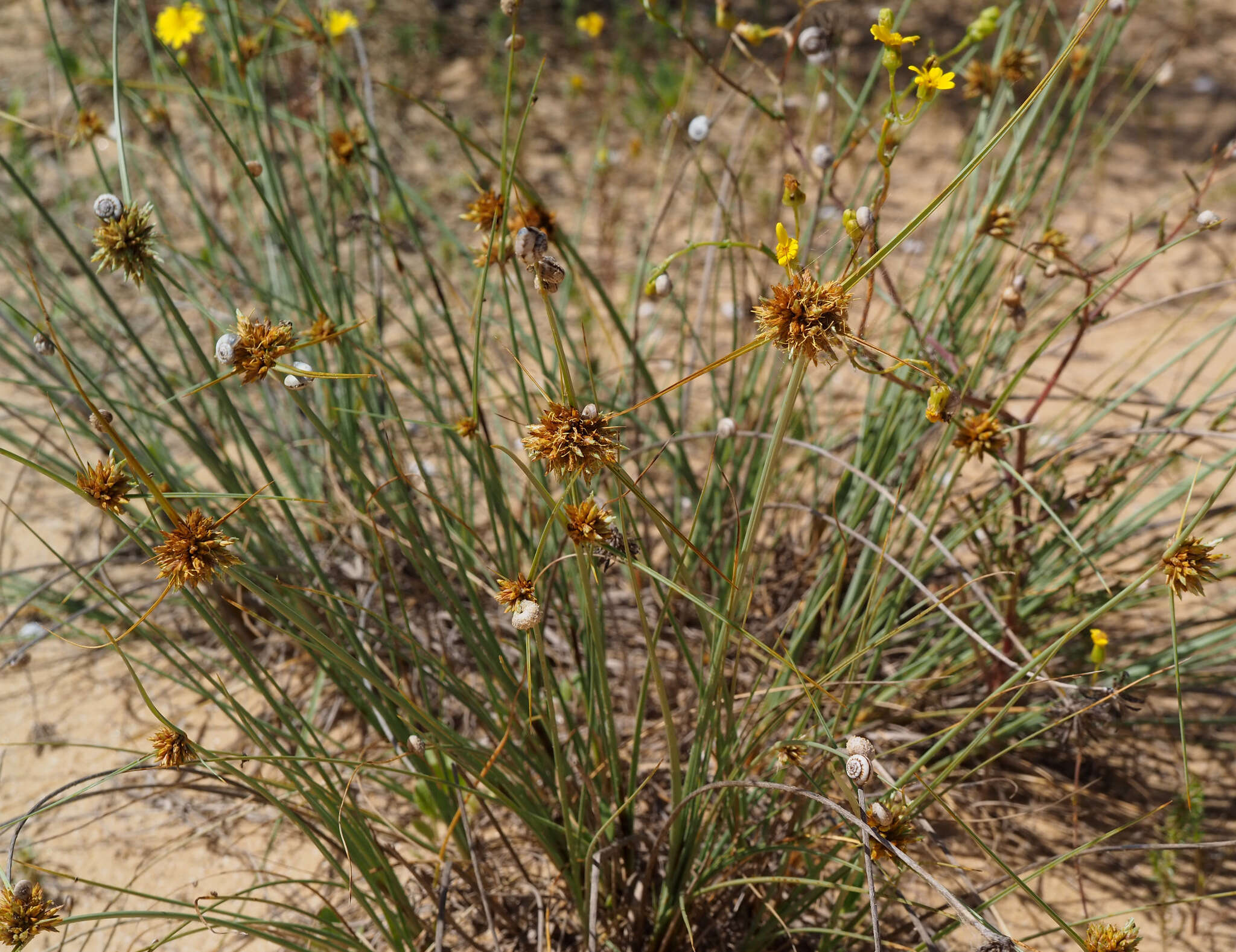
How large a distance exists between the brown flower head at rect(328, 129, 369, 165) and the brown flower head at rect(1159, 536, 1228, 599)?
1.12 metres

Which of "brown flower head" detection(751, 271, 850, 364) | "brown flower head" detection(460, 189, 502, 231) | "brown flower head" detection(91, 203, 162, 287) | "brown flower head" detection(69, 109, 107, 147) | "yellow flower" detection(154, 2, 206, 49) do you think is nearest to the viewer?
"brown flower head" detection(751, 271, 850, 364)

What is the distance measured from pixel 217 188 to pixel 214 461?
2.16 m

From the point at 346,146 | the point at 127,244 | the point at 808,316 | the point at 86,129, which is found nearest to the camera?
the point at 808,316

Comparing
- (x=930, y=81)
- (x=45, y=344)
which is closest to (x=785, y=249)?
(x=930, y=81)

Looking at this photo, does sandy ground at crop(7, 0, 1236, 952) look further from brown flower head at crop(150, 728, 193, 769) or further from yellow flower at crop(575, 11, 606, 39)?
yellow flower at crop(575, 11, 606, 39)

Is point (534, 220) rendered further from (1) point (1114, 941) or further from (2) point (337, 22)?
(2) point (337, 22)

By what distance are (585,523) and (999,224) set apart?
27.9 inches

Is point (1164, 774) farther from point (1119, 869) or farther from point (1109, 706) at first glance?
point (1109, 706)

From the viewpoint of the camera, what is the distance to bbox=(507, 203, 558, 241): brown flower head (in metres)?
1.00

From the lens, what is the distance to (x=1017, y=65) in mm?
1329

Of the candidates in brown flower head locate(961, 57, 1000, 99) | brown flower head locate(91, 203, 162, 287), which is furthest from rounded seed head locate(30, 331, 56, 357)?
brown flower head locate(961, 57, 1000, 99)

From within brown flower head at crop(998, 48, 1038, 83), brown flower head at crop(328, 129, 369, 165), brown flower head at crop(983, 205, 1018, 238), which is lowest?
brown flower head at crop(983, 205, 1018, 238)

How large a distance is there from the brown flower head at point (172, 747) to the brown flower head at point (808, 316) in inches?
23.5

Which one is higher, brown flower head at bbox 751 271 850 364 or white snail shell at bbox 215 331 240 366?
white snail shell at bbox 215 331 240 366
